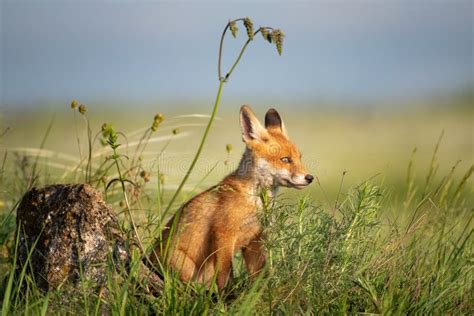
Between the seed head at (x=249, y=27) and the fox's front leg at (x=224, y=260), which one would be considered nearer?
the seed head at (x=249, y=27)

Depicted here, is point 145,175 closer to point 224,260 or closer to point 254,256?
point 224,260

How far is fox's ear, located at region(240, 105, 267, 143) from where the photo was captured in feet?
22.6

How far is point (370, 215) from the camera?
5.05m

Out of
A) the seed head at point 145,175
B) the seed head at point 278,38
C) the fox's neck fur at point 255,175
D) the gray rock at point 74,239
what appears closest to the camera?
the seed head at point 278,38

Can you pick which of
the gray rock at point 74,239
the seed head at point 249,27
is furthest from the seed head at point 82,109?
the seed head at point 249,27

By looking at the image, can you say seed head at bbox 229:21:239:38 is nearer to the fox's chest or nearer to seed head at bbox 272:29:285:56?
seed head at bbox 272:29:285:56

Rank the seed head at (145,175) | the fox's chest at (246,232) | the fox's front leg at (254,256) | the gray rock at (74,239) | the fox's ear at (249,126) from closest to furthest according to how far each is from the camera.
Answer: the gray rock at (74,239) < the fox's front leg at (254,256) < the fox's chest at (246,232) < the seed head at (145,175) < the fox's ear at (249,126)

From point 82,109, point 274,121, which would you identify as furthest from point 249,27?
point 274,121

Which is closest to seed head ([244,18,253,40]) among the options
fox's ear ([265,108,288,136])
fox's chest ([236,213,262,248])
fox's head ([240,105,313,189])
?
fox's chest ([236,213,262,248])

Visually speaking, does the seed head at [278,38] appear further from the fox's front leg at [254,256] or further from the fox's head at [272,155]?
the fox's head at [272,155]

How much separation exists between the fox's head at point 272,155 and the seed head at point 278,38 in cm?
247

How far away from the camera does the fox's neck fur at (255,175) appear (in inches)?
261

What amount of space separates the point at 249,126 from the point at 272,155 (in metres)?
0.42

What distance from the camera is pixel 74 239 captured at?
4957 mm
